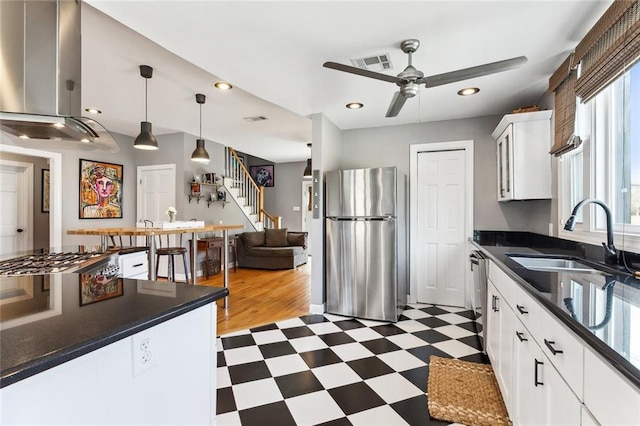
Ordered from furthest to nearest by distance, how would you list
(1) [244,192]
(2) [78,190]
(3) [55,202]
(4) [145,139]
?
(1) [244,192]
(2) [78,190]
(3) [55,202]
(4) [145,139]

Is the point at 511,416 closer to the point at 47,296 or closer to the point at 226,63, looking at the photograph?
the point at 47,296

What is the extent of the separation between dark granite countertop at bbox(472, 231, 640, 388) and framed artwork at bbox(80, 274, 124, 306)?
143 centimetres

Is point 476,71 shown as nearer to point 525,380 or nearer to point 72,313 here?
point 525,380

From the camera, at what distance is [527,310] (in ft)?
4.42

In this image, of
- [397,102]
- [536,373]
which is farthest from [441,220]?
[536,373]

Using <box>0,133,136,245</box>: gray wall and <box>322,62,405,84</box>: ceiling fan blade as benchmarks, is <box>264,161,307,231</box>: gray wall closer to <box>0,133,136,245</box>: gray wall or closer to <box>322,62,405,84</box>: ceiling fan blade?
<box>0,133,136,245</box>: gray wall

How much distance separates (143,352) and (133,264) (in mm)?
1946

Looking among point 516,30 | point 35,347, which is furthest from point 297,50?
point 35,347

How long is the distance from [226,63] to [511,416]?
9.77 ft

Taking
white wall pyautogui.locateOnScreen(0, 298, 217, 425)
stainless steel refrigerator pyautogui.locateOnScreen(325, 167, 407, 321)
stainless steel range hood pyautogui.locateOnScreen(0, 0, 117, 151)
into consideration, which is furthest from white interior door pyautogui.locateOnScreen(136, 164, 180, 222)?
white wall pyautogui.locateOnScreen(0, 298, 217, 425)

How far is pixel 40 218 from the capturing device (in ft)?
15.9

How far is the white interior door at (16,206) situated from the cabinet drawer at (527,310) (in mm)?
6309

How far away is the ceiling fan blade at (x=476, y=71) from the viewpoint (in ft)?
5.93

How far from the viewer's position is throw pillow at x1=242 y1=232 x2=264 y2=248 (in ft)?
21.0
